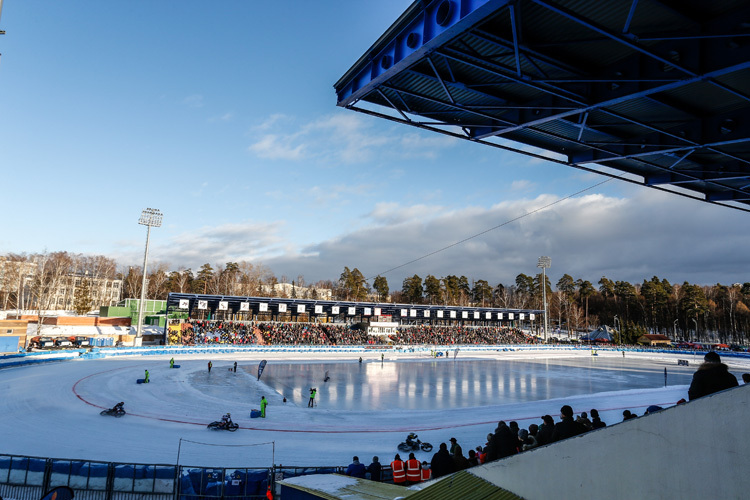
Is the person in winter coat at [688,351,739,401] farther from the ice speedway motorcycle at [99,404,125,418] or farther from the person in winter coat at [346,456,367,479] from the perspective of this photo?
the ice speedway motorcycle at [99,404,125,418]

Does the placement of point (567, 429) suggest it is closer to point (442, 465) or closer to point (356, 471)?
point (442, 465)

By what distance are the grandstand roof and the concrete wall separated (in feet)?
181

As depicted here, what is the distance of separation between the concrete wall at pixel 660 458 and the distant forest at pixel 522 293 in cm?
9887

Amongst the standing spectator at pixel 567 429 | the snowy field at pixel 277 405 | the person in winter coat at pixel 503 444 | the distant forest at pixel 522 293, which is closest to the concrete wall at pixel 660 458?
the standing spectator at pixel 567 429

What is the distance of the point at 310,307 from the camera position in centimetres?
6675

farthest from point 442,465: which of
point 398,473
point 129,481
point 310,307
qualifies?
point 310,307

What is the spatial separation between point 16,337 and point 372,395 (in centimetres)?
4007

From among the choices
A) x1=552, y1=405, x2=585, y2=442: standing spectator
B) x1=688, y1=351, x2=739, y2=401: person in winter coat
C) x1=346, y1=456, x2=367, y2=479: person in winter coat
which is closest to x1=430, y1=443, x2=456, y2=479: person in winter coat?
x1=346, y1=456, x2=367, y2=479: person in winter coat

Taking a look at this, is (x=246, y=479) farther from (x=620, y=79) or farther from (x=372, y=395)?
(x=372, y=395)

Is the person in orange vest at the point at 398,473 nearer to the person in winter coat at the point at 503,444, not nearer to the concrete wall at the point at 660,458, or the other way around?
the person in winter coat at the point at 503,444

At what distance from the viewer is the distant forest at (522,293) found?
102m

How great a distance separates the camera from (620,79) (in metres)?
8.36

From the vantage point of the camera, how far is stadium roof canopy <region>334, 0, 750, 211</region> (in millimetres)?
7270

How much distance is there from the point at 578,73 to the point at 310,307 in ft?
200
